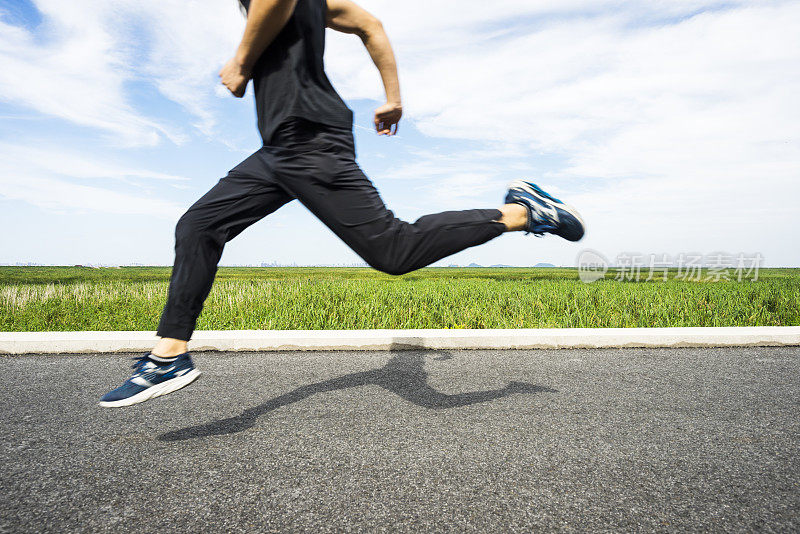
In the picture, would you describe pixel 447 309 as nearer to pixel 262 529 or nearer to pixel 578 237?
pixel 578 237

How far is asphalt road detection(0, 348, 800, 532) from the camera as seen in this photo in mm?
1688

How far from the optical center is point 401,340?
15.2 feet

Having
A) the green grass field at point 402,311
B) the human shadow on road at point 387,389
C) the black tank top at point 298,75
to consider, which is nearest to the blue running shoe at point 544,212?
the black tank top at point 298,75

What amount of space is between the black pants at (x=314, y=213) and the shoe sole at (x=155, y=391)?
0.19 meters

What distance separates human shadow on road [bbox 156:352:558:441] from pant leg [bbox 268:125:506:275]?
3.38ft

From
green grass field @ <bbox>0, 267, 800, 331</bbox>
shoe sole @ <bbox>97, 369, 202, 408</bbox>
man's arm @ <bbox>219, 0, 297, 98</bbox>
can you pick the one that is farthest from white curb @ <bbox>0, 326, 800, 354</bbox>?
man's arm @ <bbox>219, 0, 297, 98</bbox>

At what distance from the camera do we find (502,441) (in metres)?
2.36

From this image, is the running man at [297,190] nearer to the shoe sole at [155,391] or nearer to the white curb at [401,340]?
the shoe sole at [155,391]

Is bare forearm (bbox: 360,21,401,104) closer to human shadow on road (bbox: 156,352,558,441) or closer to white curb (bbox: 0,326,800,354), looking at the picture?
human shadow on road (bbox: 156,352,558,441)

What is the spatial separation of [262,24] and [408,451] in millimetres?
Result: 1913

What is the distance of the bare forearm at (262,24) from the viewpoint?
2.12 m

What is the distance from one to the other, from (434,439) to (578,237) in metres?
1.27

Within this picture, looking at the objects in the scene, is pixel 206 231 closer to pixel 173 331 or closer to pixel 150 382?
pixel 173 331

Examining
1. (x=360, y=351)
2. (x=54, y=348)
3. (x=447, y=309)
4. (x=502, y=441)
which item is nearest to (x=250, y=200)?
(x=502, y=441)
